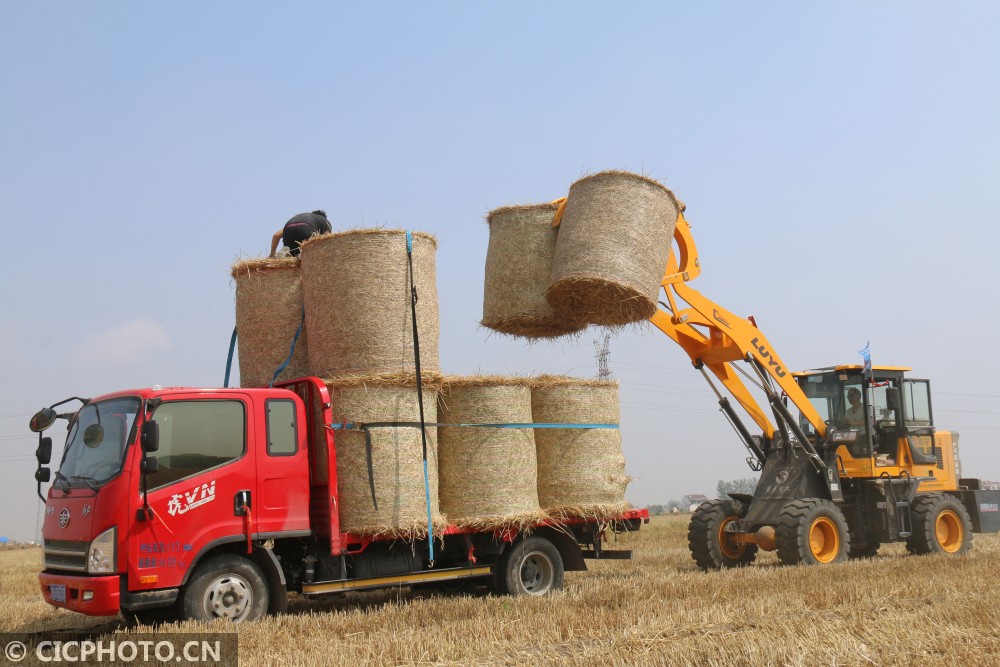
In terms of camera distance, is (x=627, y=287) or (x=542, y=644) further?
(x=627, y=287)

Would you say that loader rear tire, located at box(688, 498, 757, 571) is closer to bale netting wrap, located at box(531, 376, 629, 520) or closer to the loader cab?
the loader cab

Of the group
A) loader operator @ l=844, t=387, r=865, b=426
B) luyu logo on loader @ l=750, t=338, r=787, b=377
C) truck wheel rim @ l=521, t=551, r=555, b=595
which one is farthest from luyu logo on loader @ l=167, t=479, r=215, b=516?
loader operator @ l=844, t=387, r=865, b=426

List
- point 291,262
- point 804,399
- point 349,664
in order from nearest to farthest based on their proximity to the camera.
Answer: point 349,664 → point 291,262 → point 804,399

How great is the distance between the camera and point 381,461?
9.01 metres

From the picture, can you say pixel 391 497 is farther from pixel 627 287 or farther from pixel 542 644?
pixel 627 287

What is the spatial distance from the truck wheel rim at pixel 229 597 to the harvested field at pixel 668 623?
0.41 m

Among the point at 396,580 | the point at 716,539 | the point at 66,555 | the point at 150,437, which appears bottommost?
the point at 716,539

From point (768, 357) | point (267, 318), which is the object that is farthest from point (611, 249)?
point (768, 357)

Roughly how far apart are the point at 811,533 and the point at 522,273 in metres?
5.09

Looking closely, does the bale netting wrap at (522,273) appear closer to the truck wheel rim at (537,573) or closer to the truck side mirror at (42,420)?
the truck wheel rim at (537,573)

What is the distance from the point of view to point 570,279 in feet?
32.7

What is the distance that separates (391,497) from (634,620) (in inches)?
97.6

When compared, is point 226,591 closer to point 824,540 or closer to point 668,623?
point 668,623

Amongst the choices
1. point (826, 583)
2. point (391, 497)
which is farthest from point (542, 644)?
point (826, 583)
